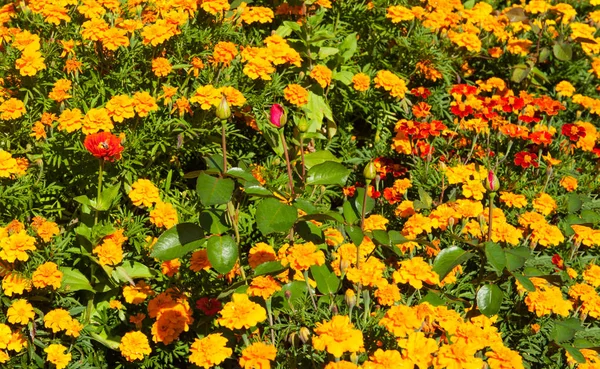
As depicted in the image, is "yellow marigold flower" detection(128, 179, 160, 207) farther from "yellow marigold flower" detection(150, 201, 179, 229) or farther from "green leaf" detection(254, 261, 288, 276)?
"green leaf" detection(254, 261, 288, 276)

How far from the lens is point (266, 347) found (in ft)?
6.60

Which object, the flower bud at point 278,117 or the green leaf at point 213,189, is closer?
the green leaf at point 213,189

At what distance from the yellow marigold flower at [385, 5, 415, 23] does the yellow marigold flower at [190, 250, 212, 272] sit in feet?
5.16

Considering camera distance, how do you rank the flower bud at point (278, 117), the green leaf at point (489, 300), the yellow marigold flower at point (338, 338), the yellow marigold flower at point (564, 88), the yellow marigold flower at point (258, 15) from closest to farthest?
the yellow marigold flower at point (338, 338)
the flower bud at point (278, 117)
the green leaf at point (489, 300)
the yellow marigold flower at point (258, 15)
the yellow marigold flower at point (564, 88)

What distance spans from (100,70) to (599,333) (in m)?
2.15

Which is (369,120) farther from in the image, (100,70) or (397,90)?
(100,70)

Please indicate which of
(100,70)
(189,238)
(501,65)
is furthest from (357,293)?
(501,65)

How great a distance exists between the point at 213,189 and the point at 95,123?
2.62 ft

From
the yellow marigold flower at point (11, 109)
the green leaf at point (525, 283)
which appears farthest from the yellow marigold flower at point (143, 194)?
the green leaf at point (525, 283)

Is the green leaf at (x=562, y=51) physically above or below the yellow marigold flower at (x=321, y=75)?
below

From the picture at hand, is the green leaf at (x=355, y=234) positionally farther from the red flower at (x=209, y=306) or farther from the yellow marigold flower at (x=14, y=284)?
the yellow marigold flower at (x=14, y=284)

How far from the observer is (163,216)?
2.59 m

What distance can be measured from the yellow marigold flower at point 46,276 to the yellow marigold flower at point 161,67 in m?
0.84

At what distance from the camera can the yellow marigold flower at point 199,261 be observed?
240 cm
